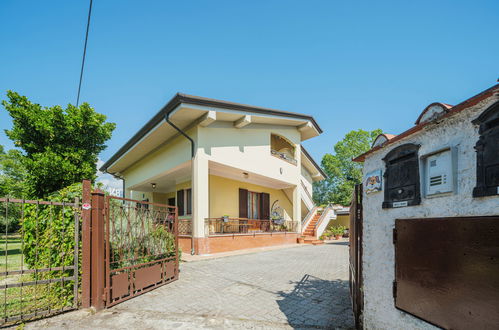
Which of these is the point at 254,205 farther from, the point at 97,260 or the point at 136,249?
the point at 97,260

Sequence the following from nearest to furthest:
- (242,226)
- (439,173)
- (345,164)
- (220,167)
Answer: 1. (439,173)
2. (220,167)
3. (242,226)
4. (345,164)

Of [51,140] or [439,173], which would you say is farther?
Result: [51,140]

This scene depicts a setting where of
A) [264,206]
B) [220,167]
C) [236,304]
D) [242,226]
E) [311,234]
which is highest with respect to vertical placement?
[220,167]

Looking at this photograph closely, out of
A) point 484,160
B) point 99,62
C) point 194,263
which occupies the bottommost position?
point 194,263

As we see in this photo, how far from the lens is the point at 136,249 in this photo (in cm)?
537

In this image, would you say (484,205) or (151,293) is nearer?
(484,205)

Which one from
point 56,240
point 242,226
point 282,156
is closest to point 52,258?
point 56,240

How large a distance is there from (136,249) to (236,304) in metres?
2.29

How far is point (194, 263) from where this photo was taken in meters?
8.78

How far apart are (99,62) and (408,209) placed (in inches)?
313

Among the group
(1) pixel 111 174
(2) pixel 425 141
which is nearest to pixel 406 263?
(2) pixel 425 141

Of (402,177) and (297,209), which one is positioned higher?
(402,177)

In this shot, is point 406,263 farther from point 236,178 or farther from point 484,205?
point 236,178

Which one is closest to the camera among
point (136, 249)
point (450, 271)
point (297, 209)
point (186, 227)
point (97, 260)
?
point (450, 271)
